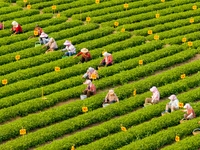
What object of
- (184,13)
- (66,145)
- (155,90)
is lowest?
(66,145)

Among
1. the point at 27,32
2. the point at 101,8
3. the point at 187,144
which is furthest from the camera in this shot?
the point at 101,8

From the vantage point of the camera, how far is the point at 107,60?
1049 inches

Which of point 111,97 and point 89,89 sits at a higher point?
point 89,89

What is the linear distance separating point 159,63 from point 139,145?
24.6 ft

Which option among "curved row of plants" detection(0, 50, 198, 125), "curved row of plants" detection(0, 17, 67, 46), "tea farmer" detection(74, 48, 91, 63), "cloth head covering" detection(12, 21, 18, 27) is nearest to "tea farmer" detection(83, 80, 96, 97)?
"curved row of plants" detection(0, 50, 198, 125)

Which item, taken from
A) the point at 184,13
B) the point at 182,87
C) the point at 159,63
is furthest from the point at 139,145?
the point at 184,13

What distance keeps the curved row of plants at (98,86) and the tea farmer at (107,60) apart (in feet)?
3.41

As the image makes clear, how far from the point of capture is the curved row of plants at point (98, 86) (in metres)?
23.4

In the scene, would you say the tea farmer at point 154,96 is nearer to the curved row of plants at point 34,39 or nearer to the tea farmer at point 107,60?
the tea farmer at point 107,60

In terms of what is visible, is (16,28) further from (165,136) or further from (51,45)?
(165,136)

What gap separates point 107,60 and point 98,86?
2182mm

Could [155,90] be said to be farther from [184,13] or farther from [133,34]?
[184,13]

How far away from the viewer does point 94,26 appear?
103 ft

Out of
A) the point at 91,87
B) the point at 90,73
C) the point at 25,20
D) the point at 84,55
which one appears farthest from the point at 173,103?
the point at 25,20
